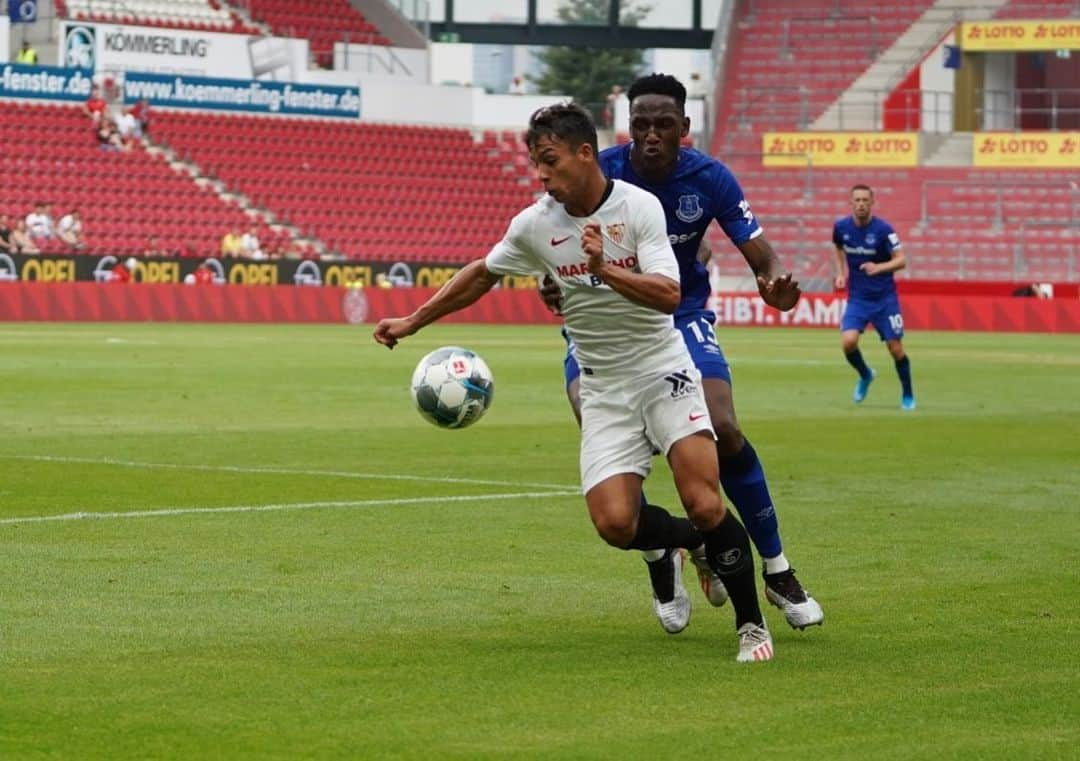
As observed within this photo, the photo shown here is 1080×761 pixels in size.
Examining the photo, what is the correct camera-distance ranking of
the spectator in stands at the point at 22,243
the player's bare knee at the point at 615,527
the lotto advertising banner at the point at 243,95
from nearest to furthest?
the player's bare knee at the point at 615,527
the spectator in stands at the point at 22,243
the lotto advertising banner at the point at 243,95

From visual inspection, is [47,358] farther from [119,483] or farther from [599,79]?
[599,79]

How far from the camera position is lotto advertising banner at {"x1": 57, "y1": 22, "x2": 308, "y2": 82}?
55750 mm

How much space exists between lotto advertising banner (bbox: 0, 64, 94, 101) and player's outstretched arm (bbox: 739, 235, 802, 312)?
46.4 meters

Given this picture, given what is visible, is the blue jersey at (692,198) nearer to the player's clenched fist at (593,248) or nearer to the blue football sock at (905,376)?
the player's clenched fist at (593,248)

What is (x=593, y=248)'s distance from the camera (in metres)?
7.59

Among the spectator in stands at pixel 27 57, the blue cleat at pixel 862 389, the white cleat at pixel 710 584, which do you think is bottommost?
the blue cleat at pixel 862 389

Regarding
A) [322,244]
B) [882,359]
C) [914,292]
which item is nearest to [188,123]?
[322,244]

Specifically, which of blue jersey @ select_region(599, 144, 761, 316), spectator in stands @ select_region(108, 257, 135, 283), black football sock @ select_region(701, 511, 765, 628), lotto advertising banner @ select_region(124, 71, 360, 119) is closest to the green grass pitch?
black football sock @ select_region(701, 511, 765, 628)

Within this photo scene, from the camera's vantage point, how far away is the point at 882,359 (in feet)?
118

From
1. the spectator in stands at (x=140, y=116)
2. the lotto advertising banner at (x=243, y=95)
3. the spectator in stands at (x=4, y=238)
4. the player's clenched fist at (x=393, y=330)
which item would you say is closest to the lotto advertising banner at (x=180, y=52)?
the lotto advertising banner at (x=243, y=95)

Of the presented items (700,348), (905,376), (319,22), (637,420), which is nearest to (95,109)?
(319,22)

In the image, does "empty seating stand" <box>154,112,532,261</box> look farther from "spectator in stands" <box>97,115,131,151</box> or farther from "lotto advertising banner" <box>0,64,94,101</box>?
"lotto advertising banner" <box>0,64,94,101</box>

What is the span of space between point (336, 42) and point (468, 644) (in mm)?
56805

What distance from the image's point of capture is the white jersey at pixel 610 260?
8.02 m
